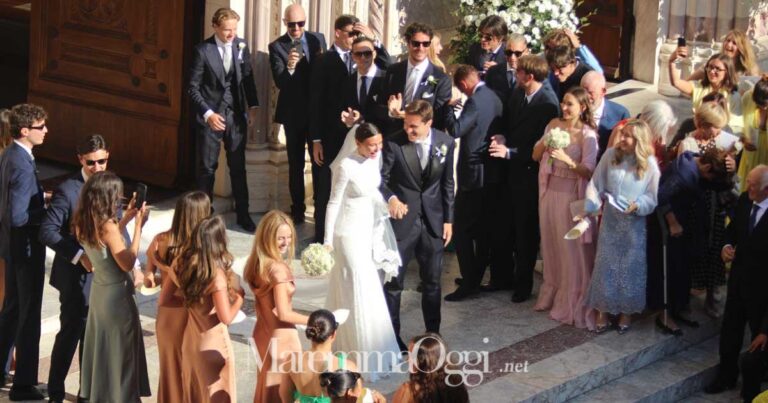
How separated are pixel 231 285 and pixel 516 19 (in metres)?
5.02

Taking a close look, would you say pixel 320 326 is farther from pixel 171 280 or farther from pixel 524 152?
pixel 524 152

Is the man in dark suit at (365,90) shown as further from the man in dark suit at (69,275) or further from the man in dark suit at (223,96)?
the man in dark suit at (69,275)

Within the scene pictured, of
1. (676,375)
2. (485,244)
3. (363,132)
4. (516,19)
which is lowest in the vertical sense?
(676,375)

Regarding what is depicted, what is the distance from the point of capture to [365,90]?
1198cm

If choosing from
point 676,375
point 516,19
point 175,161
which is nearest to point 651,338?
point 676,375

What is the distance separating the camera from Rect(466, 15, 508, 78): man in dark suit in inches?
484

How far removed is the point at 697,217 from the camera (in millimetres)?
10945

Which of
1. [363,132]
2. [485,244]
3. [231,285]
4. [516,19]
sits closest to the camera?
[231,285]

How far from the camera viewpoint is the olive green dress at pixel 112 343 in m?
9.30

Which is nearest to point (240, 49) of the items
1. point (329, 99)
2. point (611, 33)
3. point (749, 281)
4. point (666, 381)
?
point (329, 99)

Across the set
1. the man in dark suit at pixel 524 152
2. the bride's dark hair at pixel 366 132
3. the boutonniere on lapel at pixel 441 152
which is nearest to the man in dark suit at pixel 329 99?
the man in dark suit at pixel 524 152

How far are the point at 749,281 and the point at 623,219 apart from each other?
986mm

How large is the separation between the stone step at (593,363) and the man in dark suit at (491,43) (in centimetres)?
242

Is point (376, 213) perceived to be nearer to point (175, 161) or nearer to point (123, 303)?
point (123, 303)
